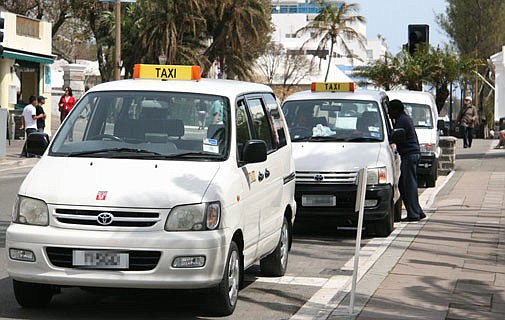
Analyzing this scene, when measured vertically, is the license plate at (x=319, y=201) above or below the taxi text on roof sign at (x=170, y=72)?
below

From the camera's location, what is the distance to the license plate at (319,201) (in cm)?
1327

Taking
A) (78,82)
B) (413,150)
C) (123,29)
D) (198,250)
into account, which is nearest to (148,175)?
(198,250)

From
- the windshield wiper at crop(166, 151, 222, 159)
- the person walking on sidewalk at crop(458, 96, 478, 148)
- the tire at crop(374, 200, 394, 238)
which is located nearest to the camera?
the windshield wiper at crop(166, 151, 222, 159)

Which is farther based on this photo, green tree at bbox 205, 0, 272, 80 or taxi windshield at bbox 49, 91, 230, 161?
green tree at bbox 205, 0, 272, 80

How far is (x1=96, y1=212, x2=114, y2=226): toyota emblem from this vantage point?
7.58m

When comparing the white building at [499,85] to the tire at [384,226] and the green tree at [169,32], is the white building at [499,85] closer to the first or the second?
the green tree at [169,32]

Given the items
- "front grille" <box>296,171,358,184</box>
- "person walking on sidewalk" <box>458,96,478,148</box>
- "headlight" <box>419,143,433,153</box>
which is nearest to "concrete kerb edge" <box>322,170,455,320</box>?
"front grille" <box>296,171,358,184</box>

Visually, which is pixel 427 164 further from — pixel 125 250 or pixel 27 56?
pixel 27 56

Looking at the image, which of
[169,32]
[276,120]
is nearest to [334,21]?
[169,32]

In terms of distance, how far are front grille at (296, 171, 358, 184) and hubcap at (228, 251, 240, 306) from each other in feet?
16.7

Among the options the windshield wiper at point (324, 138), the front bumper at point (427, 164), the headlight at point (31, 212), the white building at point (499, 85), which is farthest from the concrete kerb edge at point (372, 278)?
the white building at point (499, 85)

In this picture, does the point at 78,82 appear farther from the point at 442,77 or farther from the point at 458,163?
the point at 458,163

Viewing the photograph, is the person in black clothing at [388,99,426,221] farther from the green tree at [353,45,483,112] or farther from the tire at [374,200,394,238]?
the green tree at [353,45,483,112]

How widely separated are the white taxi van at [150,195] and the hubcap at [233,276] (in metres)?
0.02
